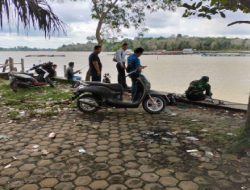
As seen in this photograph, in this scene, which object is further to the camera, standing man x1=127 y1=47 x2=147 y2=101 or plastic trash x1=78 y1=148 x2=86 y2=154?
standing man x1=127 y1=47 x2=147 y2=101

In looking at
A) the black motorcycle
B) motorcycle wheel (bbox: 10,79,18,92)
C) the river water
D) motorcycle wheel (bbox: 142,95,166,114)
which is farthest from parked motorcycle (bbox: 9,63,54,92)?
motorcycle wheel (bbox: 142,95,166,114)

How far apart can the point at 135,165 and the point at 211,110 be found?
370 centimetres

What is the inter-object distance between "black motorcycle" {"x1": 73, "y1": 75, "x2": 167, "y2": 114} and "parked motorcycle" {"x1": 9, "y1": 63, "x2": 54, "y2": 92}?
3.64 m

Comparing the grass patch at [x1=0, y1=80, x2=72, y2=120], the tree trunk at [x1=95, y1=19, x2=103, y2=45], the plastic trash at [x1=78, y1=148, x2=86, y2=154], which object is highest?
the tree trunk at [x1=95, y1=19, x2=103, y2=45]

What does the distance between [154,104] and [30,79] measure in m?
4.81

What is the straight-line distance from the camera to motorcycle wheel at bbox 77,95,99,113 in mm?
5789

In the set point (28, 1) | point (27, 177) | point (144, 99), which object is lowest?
point (27, 177)

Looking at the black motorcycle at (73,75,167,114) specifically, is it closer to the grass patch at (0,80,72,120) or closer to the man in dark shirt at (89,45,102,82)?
the grass patch at (0,80,72,120)

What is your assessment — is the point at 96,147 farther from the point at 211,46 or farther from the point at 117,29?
the point at 211,46

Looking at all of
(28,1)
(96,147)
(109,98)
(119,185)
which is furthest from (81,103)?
(28,1)

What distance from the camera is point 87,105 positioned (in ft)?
19.3

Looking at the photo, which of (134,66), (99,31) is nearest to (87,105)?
(134,66)

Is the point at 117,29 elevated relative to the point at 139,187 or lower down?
elevated

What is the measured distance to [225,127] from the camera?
4.81 meters
